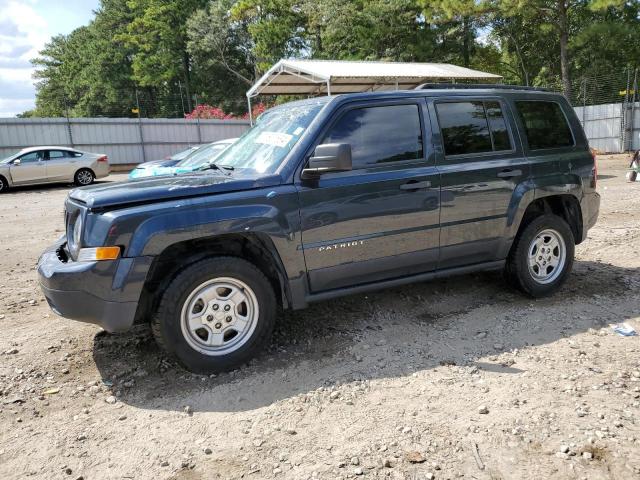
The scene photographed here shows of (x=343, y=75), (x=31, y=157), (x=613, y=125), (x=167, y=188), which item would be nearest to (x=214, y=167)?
(x=167, y=188)

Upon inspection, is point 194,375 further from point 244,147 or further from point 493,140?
point 493,140

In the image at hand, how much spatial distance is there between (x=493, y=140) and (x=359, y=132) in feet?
4.36

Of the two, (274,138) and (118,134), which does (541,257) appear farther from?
(118,134)

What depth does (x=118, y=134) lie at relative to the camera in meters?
25.0

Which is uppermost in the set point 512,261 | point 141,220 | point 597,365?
point 141,220

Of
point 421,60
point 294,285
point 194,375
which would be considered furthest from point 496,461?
point 421,60

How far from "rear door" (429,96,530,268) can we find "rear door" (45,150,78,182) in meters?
16.1

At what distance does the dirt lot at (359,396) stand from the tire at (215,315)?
0.17 metres

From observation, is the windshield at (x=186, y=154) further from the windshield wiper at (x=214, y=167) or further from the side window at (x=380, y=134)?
the side window at (x=380, y=134)

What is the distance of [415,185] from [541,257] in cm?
168

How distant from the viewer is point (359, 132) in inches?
161

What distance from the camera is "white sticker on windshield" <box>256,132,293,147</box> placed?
406 cm

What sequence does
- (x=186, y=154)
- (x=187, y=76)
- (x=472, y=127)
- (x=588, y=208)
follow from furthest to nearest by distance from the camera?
(x=187, y=76) < (x=186, y=154) < (x=588, y=208) < (x=472, y=127)

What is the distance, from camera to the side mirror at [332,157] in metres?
3.56
